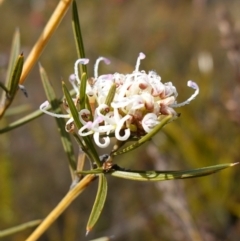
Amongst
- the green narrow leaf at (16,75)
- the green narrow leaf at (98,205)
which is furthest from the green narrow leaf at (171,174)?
the green narrow leaf at (16,75)

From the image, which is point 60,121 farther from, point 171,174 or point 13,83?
point 171,174

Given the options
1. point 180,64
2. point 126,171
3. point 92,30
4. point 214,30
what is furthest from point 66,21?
point 126,171

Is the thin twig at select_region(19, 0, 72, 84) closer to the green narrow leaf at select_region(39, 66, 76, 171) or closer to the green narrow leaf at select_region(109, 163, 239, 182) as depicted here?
the green narrow leaf at select_region(39, 66, 76, 171)

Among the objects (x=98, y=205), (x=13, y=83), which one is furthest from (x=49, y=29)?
(x=98, y=205)

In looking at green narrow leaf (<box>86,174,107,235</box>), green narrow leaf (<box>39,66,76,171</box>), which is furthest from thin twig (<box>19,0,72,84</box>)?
green narrow leaf (<box>86,174,107,235</box>)

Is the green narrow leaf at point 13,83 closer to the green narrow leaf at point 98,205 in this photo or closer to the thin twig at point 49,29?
the thin twig at point 49,29
